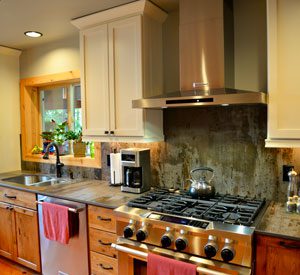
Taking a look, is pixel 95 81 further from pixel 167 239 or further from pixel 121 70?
pixel 167 239

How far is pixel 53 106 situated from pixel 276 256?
3127mm

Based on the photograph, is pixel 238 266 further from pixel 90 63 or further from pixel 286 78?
pixel 90 63

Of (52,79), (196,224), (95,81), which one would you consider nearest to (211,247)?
(196,224)

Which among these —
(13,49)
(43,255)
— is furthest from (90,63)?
(43,255)

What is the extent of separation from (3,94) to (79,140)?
1.24 metres

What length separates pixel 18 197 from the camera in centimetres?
280

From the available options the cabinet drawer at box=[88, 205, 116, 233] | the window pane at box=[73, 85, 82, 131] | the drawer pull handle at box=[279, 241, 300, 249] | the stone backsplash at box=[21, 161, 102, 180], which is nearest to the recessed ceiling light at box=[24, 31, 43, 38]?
the window pane at box=[73, 85, 82, 131]

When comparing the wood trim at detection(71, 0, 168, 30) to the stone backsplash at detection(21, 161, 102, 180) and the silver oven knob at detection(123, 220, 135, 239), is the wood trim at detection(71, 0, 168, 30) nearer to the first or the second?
the stone backsplash at detection(21, 161, 102, 180)

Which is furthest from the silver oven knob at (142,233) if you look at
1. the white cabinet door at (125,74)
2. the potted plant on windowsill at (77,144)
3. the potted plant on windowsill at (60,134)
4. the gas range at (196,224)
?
the potted plant on windowsill at (60,134)

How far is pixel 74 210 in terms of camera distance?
7.50 ft

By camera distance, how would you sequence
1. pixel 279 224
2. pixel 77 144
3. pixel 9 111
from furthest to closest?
pixel 9 111
pixel 77 144
pixel 279 224

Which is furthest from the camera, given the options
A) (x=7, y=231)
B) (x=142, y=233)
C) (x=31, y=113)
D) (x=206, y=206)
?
(x=31, y=113)

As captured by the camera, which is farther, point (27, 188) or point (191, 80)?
point (27, 188)

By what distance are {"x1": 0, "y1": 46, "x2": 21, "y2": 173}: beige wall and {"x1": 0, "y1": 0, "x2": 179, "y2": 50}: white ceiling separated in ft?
1.63
